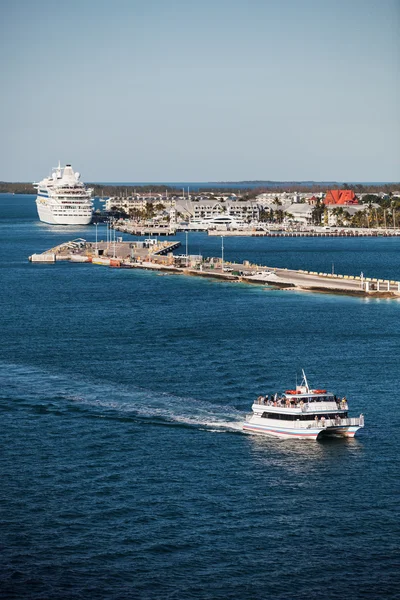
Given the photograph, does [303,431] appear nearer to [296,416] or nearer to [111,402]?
[296,416]

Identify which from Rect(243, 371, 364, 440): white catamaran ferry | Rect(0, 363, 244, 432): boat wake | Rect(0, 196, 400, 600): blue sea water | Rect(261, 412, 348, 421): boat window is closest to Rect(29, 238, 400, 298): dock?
Rect(0, 196, 400, 600): blue sea water

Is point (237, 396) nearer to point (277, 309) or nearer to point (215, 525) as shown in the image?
point (215, 525)

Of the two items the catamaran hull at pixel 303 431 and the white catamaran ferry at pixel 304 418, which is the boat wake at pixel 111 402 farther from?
the white catamaran ferry at pixel 304 418

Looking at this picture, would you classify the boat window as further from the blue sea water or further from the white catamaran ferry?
the blue sea water

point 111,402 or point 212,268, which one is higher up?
point 212,268

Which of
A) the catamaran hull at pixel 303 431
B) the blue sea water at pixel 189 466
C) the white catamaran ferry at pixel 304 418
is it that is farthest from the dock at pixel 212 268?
the catamaran hull at pixel 303 431

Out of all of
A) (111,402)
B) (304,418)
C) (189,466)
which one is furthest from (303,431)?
(111,402)
